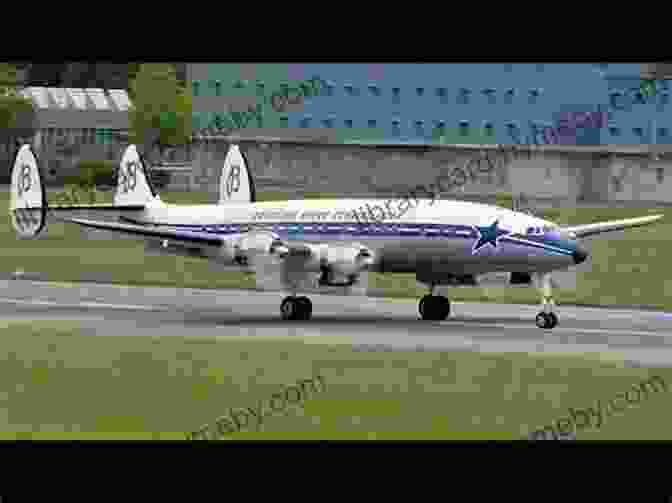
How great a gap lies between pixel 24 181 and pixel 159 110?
57677 millimetres

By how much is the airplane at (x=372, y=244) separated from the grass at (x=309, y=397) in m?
7.62

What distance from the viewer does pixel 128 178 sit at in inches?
1764

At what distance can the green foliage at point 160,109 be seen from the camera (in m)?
95.8

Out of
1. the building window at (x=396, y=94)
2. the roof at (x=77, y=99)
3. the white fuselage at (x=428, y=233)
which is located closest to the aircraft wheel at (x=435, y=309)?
the white fuselage at (x=428, y=233)

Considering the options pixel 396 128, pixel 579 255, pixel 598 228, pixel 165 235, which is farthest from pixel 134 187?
pixel 396 128

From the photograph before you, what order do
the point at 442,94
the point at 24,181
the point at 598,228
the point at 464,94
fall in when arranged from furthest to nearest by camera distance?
the point at 442,94, the point at 464,94, the point at 24,181, the point at 598,228

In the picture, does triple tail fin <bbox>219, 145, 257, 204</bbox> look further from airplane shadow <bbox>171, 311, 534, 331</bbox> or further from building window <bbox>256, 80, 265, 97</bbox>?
building window <bbox>256, 80, 265, 97</bbox>

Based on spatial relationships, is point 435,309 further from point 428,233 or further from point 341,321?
point 341,321

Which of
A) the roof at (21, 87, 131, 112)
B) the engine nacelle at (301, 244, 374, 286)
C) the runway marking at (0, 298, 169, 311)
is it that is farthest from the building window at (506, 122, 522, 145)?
the engine nacelle at (301, 244, 374, 286)

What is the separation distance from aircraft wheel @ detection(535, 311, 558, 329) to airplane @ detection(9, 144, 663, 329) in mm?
19

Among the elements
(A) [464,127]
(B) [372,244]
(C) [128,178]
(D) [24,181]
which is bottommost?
(B) [372,244]
